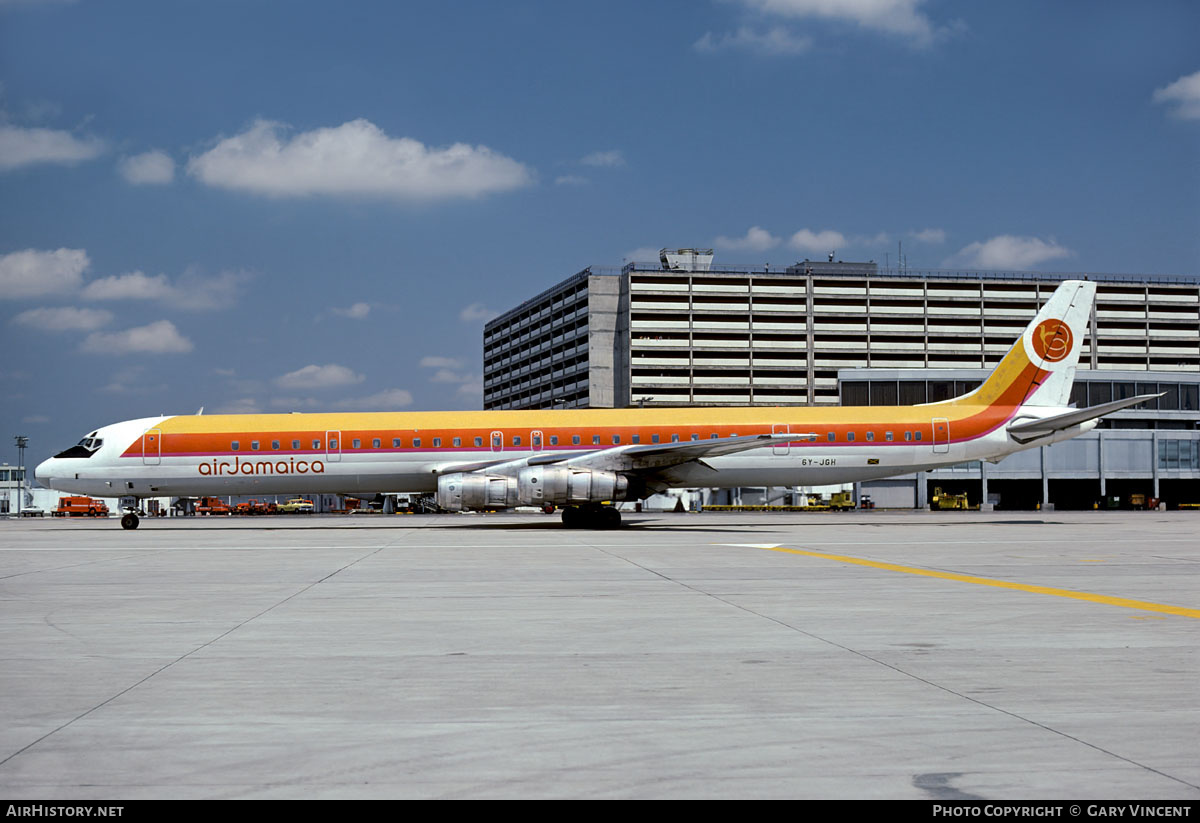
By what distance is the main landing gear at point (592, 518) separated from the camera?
38.9 metres

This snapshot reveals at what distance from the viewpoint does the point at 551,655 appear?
31.0 ft

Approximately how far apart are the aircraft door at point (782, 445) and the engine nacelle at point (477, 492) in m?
10.2

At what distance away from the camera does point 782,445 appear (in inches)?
1539

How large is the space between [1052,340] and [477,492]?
23.6m

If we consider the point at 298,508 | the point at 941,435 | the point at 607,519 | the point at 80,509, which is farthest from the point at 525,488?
the point at 80,509

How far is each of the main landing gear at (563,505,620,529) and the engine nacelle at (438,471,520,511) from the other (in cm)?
417

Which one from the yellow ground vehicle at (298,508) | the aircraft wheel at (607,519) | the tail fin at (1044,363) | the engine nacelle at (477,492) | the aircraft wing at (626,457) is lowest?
the yellow ground vehicle at (298,508)

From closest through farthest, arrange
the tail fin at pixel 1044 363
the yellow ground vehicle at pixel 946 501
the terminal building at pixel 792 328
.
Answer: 1. the tail fin at pixel 1044 363
2. the yellow ground vehicle at pixel 946 501
3. the terminal building at pixel 792 328

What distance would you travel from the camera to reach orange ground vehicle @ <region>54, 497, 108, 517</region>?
90625 mm

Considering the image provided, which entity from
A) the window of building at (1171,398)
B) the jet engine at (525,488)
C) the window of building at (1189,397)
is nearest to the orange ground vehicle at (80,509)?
the jet engine at (525,488)

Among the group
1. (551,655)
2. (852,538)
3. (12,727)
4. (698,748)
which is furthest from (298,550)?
(698,748)

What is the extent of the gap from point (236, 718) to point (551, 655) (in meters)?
3.23

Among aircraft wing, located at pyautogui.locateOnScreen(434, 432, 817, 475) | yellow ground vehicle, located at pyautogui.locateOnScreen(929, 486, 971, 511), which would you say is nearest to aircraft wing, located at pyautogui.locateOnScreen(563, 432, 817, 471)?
aircraft wing, located at pyautogui.locateOnScreen(434, 432, 817, 475)

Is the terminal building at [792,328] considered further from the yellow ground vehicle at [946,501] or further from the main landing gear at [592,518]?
the main landing gear at [592,518]
